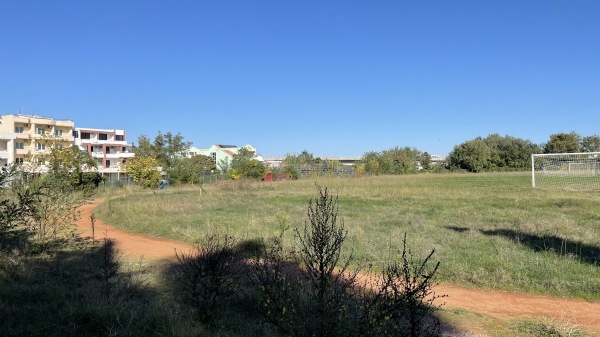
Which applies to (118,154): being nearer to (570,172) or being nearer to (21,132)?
(21,132)

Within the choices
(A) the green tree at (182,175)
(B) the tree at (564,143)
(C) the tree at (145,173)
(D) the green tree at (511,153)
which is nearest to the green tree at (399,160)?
(D) the green tree at (511,153)

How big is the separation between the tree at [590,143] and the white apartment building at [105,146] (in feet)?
261

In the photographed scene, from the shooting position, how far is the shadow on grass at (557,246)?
769cm

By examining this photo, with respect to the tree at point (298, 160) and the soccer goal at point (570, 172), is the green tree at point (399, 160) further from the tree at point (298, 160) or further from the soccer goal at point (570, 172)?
the soccer goal at point (570, 172)

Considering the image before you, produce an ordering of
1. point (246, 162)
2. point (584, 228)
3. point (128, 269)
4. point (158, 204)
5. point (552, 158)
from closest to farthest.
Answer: point (128, 269), point (584, 228), point (158, 204), point (552, 158), point (246, 162)

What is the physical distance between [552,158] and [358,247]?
3581 centimetres

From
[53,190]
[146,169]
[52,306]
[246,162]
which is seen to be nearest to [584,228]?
[52,306]

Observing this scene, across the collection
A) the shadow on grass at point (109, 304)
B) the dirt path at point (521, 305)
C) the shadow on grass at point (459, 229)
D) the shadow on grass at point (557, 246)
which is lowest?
the dirt path at point (521, 305)

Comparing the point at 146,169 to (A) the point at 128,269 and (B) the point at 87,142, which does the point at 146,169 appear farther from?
(B) the point at 87,142

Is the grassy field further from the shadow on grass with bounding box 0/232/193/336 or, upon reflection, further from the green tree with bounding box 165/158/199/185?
the green tree with bounding box 165/158/199/185

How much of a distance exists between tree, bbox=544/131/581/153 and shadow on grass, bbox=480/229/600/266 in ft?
235

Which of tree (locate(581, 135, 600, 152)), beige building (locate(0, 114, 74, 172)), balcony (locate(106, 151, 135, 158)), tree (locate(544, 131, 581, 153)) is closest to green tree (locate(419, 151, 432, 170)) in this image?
tree (locate(544, 131, 581, 153))

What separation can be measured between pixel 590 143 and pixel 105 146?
87.4 metres

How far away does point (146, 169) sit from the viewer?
93.5 feet
